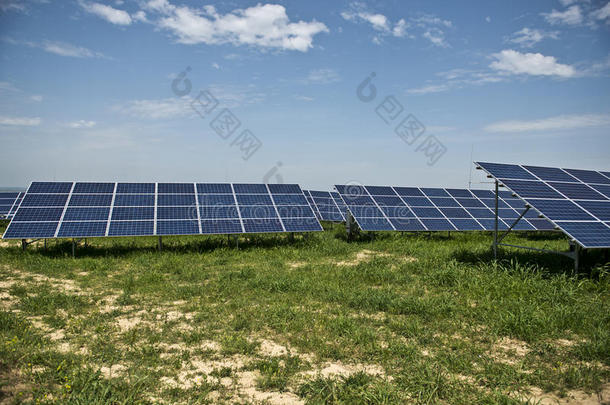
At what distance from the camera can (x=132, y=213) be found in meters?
15.9

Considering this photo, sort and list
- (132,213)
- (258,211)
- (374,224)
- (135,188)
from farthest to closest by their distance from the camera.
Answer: (374,224), (135,188), (258,211), (132,213)

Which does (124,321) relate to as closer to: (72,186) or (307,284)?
(307,284)

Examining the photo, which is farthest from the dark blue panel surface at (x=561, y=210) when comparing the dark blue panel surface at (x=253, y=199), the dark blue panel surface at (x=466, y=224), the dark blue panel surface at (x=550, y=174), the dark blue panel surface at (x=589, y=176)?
the dark blue panel surface at (x=253, y=199)

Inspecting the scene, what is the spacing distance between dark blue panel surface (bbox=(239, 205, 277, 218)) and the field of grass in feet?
14.6

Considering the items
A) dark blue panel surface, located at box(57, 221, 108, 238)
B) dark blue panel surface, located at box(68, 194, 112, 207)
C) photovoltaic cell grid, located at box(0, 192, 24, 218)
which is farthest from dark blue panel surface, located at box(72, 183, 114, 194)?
photovoltaic cell grid, located at box(0, 192, 24, 218)

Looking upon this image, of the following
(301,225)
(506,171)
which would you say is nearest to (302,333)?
(301,225)

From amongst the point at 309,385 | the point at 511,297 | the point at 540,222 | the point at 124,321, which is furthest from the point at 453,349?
the point at 540,222

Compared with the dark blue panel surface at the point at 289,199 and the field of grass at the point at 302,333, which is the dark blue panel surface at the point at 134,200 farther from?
the dark blue panel surface at the point at 289,199

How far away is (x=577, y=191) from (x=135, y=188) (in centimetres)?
1817

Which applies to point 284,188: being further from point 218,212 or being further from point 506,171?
point 506,171

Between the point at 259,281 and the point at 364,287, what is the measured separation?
9.56 ft

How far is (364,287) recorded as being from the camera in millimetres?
10422

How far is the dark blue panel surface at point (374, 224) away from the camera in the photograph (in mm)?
18328

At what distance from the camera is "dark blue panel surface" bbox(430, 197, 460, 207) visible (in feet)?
73.9
